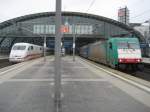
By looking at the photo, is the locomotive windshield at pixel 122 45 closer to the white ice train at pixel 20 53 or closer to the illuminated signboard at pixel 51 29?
the white ice train at pixel 20 53

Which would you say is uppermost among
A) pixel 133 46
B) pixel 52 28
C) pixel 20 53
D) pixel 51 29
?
pixel 52 28

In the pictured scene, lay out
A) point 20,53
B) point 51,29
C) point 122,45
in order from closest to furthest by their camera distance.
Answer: point 122,45 < point 20,53 < point 51,29

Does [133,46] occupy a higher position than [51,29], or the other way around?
[51,29]

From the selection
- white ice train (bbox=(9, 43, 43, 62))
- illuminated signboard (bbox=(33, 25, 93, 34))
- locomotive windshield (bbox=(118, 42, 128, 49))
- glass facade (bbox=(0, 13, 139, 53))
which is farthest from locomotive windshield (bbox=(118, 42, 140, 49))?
illuminated signboard (bbox=(33, 25, 93, 34))

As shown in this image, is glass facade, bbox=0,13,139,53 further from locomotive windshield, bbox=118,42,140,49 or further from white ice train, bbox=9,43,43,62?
locomotive windshield, bbox=118,42,140,49

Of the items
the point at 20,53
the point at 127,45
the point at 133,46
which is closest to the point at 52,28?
the point at 20,53

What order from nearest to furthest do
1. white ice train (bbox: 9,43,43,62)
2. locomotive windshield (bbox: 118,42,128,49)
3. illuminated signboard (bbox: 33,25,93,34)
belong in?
locomotive windshield (bbox: 118,42,128,49), white ice train (bbox: 9,43,43,62), illuminated signboard (bbox: 33,25,93,34)

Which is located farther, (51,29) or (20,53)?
(51,29)

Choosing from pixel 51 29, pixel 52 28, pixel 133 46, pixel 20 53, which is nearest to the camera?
pixel 133 46

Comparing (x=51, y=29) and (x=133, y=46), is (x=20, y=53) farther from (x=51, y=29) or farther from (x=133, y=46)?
(x=51, y=29)

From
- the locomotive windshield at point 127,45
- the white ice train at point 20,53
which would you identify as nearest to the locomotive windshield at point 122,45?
the locomotive windshield at point 127,45

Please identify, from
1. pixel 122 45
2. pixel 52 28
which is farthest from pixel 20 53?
pixel 52 28

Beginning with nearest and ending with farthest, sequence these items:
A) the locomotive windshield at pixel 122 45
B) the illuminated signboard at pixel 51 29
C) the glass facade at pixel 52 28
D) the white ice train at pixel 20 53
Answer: the locomotive windshield at pixel 122 45 → the white ice train at pixel 20 53 → the illuminated signboard at pixel 51 29 → the glass facade at pixel 52 28

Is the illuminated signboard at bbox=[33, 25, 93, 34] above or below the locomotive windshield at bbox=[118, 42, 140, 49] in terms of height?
above
